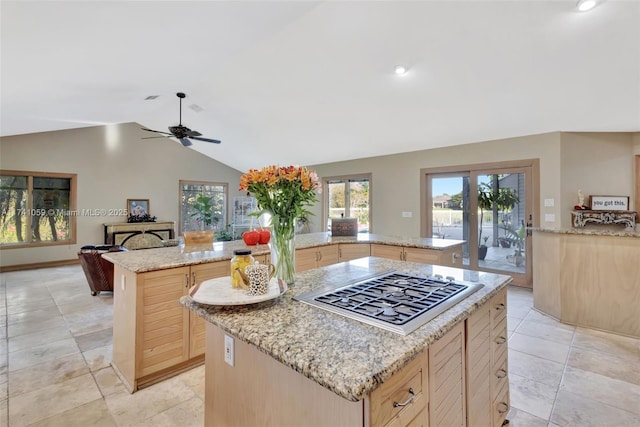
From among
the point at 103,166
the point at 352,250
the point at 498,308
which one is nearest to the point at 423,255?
the point at 352,250

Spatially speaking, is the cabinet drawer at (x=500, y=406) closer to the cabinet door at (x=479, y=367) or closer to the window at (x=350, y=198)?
the cabinet door at (x=479, y=367)

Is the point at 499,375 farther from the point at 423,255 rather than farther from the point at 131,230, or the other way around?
the point at 131,230

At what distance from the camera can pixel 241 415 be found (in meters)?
1.11

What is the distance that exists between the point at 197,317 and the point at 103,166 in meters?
6.66

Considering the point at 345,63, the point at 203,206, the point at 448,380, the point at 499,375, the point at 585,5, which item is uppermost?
the point at 345,63

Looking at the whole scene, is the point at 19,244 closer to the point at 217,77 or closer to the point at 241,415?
the point at 217,77

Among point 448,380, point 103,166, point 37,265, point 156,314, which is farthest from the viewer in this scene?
point 103,166

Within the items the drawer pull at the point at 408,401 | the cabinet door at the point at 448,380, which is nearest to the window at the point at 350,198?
the cabinet door at the point at 448,380

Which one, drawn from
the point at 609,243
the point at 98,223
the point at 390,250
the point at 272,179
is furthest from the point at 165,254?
the point at 98,223

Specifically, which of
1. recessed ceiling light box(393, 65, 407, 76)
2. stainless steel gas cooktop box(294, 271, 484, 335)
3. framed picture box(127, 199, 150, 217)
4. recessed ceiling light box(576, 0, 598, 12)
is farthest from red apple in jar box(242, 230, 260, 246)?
framed picture box(127, 199, 150, 217)

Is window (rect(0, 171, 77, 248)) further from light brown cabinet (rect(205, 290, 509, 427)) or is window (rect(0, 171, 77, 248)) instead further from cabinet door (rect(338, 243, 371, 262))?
light brown cabinet (rect(205, 290, 509, 427))

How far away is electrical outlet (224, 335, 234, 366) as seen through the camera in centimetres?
115

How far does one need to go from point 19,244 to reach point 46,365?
5.36m

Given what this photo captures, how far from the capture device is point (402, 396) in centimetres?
88
